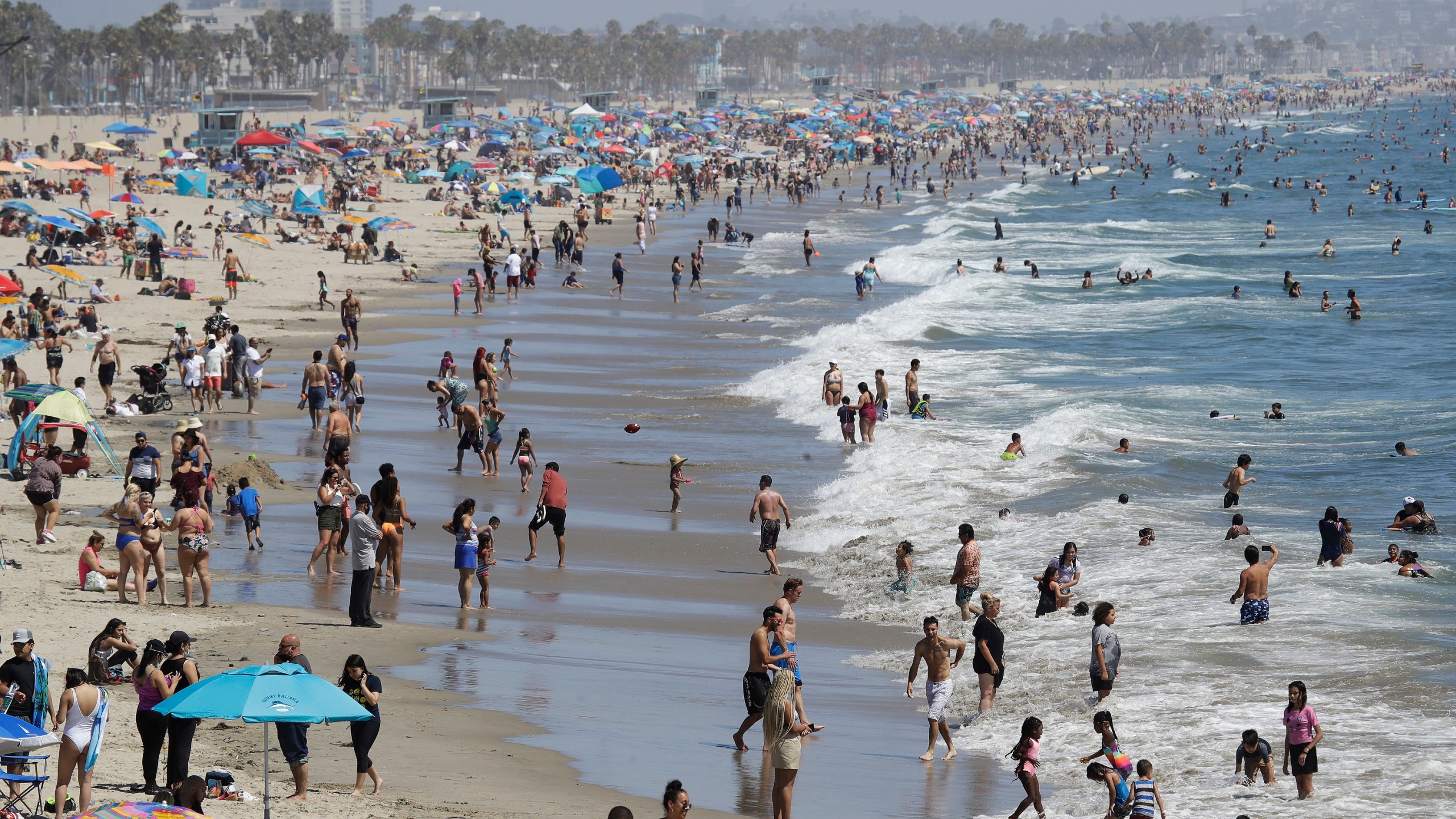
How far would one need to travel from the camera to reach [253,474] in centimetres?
1861

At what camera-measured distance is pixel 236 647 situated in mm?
12375

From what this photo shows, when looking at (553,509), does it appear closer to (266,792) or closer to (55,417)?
(55,417)

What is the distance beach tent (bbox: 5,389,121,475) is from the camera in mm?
17266

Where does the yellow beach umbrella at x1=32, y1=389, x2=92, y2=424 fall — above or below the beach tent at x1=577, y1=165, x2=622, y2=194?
below

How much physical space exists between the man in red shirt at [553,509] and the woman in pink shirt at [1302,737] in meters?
8.01

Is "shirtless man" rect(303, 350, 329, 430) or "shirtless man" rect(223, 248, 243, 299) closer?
"shirtless man" rect(303, 350, 329, 430)

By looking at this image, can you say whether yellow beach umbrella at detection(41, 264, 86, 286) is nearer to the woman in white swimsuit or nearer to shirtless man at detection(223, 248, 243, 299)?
shirtless man at detection(223, 248, 243, 299)

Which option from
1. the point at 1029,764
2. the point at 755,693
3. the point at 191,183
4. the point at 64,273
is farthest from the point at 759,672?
the point at 191,183

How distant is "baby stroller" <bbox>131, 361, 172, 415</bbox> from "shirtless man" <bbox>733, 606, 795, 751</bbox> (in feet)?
46.8

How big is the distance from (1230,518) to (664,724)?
996 centimetres

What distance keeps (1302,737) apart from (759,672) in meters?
3.87

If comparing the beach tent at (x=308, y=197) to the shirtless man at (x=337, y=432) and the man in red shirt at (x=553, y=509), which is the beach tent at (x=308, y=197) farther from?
the man in red shirt at (x=553, y=509)

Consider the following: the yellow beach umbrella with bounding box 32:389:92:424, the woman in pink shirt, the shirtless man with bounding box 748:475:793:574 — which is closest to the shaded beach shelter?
the woman in pink shirt

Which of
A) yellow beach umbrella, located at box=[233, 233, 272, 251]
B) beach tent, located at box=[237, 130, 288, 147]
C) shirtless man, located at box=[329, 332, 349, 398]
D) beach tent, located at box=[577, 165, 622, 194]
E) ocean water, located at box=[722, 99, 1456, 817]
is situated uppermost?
beach tent, located at box=[237, 130, 288, 147]
